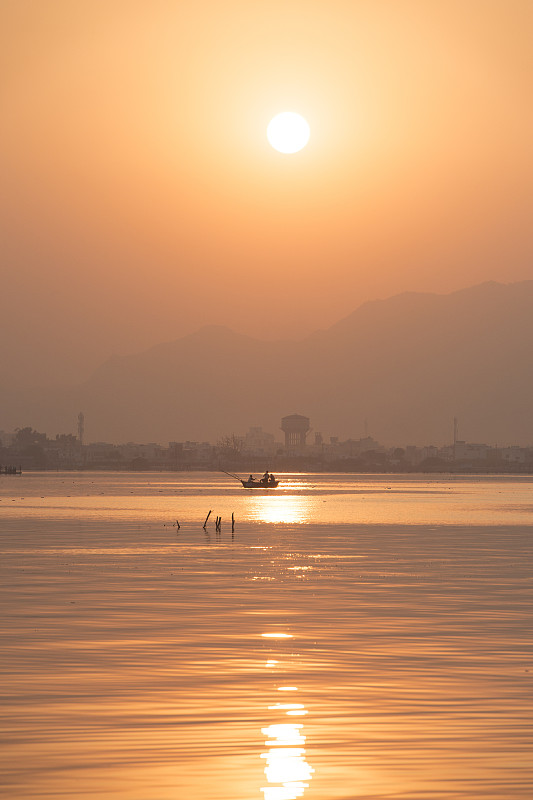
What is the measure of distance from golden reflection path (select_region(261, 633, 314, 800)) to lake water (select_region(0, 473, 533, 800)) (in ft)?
0.18

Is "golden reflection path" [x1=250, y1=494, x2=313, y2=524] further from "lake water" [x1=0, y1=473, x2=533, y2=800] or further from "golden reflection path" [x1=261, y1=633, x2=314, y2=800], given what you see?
"golden reflection path" [x1=261, y1=633, x2=314, y2=800]

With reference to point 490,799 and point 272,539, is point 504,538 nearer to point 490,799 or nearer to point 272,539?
point 272,539

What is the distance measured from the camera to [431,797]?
66.1 ft

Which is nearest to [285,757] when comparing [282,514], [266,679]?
[266,679]

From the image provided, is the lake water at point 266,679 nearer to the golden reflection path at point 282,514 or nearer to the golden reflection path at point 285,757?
the golden reflection path at point 285,757

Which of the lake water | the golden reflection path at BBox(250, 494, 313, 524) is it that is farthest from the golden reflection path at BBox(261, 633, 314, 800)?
the golden reflection path at BBox(250, 494, 313, 524)

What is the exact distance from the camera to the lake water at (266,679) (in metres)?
21.5

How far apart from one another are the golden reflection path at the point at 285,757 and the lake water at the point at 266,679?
56 millimetres

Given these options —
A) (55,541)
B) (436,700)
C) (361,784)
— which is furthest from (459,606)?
(55,541)

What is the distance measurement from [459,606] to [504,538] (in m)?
49.1

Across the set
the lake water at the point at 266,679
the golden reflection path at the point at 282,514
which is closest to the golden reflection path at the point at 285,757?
the lake water at the point at 266,679

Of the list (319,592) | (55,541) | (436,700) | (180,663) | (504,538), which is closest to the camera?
(436,700)

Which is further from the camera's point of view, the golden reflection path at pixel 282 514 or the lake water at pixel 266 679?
the golden reflection path at pixel 282 514

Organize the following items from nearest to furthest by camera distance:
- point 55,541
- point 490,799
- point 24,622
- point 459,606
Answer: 1. point 490,799
2. point 24,622
3. point 459,606
4. point 55,541
